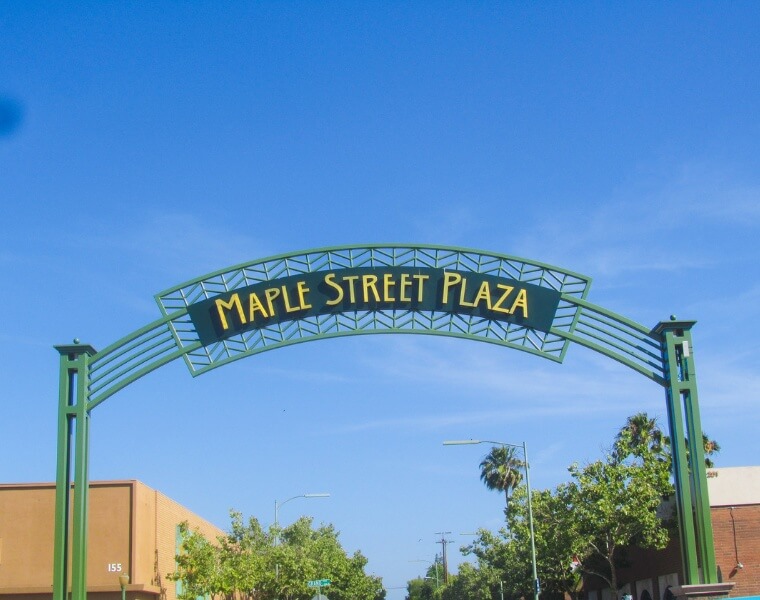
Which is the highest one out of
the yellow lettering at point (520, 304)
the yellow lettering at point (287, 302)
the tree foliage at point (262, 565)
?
the yellow lettering at point (287, 302)

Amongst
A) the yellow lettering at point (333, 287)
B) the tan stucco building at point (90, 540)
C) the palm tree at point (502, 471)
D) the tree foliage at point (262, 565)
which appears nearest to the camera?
the yellow lettering at point (333, 287)

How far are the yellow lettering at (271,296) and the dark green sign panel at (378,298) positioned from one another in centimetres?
2

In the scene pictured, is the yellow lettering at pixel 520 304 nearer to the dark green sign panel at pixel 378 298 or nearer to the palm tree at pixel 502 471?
the dark green sign panel at pixel 378 298

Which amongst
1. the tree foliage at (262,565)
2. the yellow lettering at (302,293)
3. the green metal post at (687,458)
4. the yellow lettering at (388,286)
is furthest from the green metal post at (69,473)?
the tree foliage at (262,565)

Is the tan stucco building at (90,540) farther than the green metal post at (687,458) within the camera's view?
Yes

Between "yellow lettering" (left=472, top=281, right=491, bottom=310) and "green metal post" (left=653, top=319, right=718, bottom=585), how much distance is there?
11.6 ft

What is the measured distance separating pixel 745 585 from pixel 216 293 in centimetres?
2548

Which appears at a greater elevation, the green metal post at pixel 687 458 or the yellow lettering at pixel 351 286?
the yellow lettering at pixel 351 286

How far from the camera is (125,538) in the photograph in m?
35.3

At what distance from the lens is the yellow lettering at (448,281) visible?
2155 cm

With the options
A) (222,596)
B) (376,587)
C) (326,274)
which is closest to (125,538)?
(222,596)

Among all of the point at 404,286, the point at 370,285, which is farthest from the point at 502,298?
the point at 370,285

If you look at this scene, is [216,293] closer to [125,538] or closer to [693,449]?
[693,449]

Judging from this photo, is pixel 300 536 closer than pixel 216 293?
No
